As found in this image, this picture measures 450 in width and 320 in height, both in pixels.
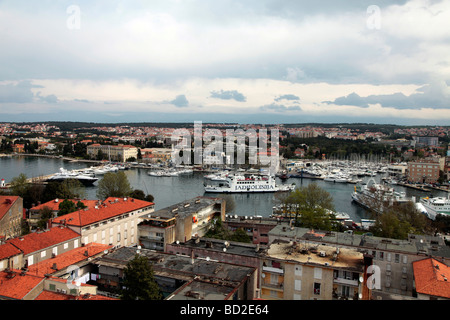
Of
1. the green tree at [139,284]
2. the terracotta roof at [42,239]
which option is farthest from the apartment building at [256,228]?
the green tree at [139,284]

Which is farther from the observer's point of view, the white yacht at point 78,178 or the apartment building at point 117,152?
the apartment building at point 117,152

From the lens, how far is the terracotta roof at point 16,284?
2980 millimetres

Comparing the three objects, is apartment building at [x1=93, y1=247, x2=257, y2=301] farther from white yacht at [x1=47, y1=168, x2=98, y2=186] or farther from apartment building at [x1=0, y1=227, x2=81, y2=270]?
white yacht at [x1=47, y1=168, x2=98, y2=186]

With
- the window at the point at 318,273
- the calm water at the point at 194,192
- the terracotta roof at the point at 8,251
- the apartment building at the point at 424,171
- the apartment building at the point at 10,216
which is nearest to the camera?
the window at the point at 318,273

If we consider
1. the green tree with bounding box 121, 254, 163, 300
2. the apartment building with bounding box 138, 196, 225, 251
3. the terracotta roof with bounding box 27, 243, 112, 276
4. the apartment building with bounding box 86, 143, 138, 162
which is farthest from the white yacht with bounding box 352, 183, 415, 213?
the apartment building with bounding box 86, 143, 138, 162

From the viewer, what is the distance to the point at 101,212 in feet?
19.8

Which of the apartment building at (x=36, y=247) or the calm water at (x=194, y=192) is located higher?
the apartment building at (x=36, y=247)

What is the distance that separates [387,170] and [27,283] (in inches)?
906

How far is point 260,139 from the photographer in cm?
3362

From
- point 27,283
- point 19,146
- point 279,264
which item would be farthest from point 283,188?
point 19,146

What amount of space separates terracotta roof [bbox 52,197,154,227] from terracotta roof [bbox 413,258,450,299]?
450 cm

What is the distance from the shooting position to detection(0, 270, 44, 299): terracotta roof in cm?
298

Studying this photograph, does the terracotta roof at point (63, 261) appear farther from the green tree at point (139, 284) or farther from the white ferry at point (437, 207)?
the white ferry at point (437, 207)
